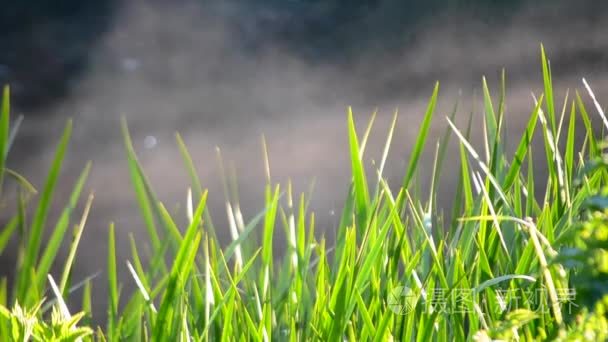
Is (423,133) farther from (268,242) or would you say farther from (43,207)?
(43,207)

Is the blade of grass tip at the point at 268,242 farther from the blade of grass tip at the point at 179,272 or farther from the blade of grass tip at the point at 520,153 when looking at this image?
the blade of grass tip at the point at 520,153

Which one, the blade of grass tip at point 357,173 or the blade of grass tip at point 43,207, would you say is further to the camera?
the blade of grass tip at point 357,173

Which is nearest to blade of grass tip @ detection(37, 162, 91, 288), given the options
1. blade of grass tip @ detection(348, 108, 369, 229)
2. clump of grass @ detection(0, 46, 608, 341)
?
clump of grass @ detection(0, 46, 608, 341)

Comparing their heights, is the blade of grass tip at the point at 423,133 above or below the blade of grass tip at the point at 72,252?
above

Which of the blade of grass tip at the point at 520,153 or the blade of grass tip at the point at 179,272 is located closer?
the blade of grass tip at the point at 179,272

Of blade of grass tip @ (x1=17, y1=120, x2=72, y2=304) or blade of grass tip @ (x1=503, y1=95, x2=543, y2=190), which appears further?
blade of grass tip @ (x1=503, y1=95, x2=543, y2=190)

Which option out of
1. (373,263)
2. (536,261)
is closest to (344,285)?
(373,263)

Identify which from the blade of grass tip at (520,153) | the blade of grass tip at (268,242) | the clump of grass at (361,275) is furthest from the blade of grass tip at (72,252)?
the blade of grass tip at (520,153)

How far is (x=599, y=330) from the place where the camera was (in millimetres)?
300

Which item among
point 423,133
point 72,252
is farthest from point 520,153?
point 72,252

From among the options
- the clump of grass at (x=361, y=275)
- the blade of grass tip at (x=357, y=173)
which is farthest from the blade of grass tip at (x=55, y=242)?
the blade of grass tip at (x=357, y=173)

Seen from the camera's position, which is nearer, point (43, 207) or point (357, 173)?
point (43, 207)

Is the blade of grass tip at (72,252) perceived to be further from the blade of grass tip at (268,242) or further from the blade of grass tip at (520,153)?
the blade of grass tip at (520,153)

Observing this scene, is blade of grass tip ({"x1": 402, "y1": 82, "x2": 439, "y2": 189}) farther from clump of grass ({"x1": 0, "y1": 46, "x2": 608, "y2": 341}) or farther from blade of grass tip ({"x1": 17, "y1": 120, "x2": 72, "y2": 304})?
blade of grass tip ({"x1": 17, "y1": 120, "x2": 72, "y2": 304})
